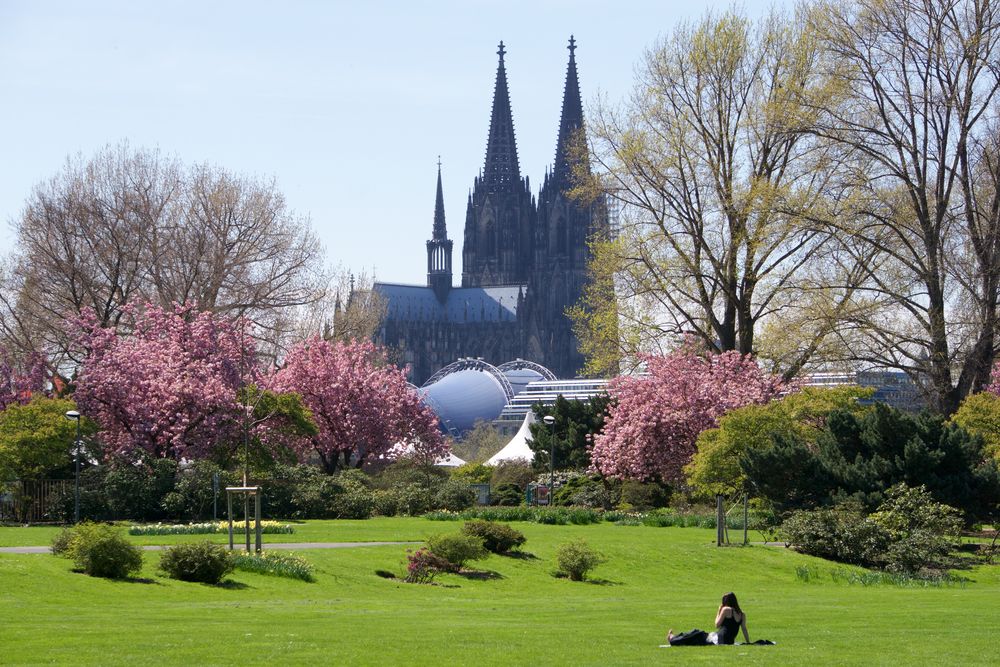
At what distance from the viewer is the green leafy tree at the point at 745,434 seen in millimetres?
36719

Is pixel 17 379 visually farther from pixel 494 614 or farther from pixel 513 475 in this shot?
pixel 494 614

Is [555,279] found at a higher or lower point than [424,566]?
higher

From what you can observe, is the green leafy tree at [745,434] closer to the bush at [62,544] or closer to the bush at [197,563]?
the bush at [197,563]

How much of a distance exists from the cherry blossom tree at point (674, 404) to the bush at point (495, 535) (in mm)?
15757

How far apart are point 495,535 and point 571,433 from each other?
30.4 metres

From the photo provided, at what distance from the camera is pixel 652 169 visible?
139ft

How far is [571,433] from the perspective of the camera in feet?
193

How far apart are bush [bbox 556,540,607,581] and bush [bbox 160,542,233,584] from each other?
6901mm

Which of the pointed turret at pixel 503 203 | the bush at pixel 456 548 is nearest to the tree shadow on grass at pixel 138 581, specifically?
the bush at pixel 456 548

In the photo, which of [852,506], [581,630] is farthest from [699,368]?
[581,630]

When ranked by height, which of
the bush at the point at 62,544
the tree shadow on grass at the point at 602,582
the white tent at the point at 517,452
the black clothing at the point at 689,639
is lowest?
the tree shadow on grass at the point at 602,582

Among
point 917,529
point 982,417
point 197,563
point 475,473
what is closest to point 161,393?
point 197,563

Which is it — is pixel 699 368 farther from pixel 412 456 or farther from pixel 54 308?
pixel 54 308

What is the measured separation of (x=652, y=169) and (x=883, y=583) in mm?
17488
